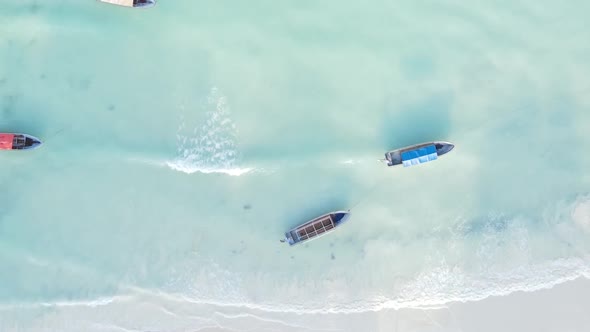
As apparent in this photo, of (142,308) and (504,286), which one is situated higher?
(504,286)

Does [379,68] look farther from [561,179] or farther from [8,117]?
[8,117]

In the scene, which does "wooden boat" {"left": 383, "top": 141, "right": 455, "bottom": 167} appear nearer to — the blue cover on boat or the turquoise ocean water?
the blue cover on boat

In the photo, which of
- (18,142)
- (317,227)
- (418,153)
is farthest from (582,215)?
(18,142)

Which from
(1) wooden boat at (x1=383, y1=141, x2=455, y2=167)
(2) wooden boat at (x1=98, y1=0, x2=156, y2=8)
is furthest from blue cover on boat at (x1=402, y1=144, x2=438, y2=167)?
(2) wooden boat at (x1=98, y1=0, x2=156, y2=8)

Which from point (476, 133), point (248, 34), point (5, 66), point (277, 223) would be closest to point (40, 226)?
point (5, 66)

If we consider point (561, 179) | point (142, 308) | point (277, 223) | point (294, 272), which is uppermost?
point (561, 179)
